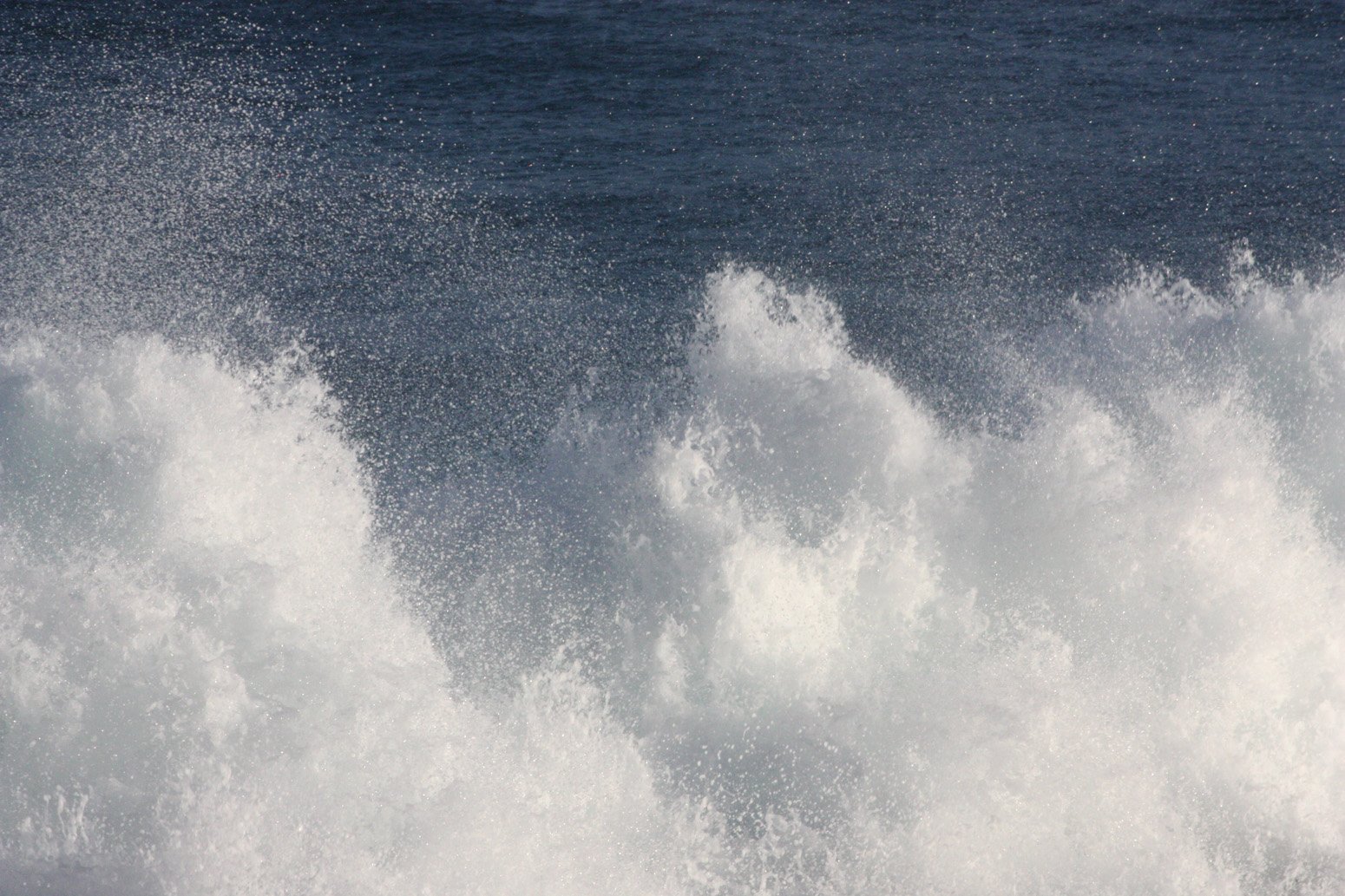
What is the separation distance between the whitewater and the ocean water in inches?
1.7

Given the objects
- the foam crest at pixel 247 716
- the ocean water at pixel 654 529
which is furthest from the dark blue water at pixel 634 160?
the foam crest at pixel 247 716

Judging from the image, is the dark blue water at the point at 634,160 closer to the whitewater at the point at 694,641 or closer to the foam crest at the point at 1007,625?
the whitewater at the point at 694,641

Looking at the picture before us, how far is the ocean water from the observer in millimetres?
10023

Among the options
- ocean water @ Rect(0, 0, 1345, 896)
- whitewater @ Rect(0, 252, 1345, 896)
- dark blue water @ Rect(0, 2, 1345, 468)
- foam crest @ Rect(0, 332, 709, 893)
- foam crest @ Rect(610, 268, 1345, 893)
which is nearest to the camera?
foam crest @ Rect(0, 332, 709, 893)

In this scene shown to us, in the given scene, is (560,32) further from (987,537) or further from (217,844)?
(217,844)

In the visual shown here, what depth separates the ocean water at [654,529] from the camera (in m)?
10.0

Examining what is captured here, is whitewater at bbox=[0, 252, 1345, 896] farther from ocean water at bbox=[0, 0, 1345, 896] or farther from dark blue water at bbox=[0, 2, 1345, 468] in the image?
dark blue water at bbox=[0, 2, 1345, 468]

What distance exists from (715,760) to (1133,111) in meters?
16.4

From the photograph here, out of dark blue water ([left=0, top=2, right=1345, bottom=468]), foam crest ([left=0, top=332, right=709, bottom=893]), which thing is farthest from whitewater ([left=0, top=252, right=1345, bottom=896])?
dark blue water ([left=0, top=2, right=1345, bottom=468])

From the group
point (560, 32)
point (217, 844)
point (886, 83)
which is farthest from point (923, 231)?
point (217, 844)

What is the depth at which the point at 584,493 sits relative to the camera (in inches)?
492

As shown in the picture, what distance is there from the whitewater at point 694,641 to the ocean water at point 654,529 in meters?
0.04

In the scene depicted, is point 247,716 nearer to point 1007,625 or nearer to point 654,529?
point 654,529

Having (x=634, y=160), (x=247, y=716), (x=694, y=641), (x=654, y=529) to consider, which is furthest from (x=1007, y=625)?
(x=634, y=160)
